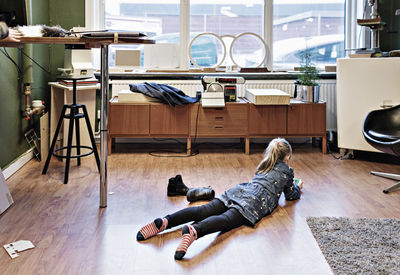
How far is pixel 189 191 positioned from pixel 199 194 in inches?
2.8

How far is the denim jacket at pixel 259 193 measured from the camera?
2721mm

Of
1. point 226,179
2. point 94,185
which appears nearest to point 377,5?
point 226,179

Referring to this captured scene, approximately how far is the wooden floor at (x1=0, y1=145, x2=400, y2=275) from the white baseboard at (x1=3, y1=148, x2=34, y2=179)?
6cm

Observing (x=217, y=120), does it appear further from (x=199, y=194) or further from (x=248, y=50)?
(x=199, y=194)

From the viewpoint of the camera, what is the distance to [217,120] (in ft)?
15.4

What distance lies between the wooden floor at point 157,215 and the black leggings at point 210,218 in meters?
0.06

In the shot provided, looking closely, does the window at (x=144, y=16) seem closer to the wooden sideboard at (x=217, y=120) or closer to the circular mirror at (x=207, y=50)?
the circular mirror at (x=207, y=50)

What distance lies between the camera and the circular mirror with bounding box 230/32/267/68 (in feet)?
17.7

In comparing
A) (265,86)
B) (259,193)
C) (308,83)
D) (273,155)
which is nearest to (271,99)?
(308,83)

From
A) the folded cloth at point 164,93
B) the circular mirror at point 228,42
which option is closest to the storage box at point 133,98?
the folded cloth at point 164,93

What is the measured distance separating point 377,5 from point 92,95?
10.3 feet

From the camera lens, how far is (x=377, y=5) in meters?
4.99

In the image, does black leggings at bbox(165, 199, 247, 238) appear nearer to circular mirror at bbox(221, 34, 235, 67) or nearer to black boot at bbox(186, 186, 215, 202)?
black boot at bbox(186, 186, 215, 202)

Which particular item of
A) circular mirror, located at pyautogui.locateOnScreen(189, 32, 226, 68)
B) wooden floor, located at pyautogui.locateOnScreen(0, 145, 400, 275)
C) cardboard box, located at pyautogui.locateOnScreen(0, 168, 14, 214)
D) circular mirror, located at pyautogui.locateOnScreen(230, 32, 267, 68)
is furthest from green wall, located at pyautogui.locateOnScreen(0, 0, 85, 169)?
circular mirror, located at pyautogui.locateOnScreen(230, 32, 267, 68)
